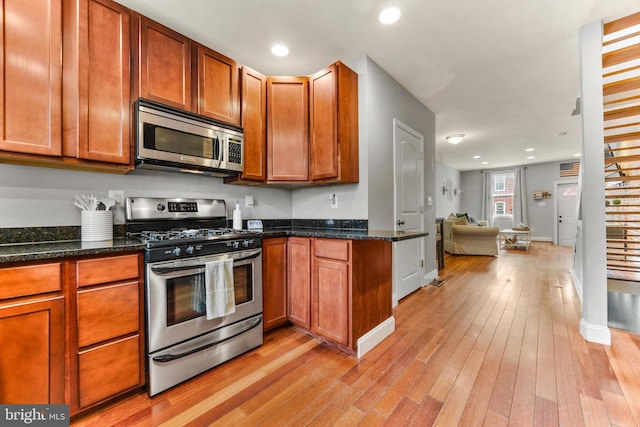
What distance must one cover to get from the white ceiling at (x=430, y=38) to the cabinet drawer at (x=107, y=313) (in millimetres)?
1987

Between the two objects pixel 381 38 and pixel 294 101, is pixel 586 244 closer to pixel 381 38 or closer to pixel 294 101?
pixel 381 38

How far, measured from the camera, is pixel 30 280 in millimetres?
1237

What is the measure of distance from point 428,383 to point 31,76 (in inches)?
116

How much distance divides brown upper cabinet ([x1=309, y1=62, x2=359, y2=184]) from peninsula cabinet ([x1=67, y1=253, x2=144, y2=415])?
5.27ft

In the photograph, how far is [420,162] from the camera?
11.9ft

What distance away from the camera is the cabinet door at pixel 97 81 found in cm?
156

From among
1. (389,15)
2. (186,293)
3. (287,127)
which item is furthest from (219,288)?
(389,15)

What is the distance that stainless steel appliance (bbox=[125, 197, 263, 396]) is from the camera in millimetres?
1577

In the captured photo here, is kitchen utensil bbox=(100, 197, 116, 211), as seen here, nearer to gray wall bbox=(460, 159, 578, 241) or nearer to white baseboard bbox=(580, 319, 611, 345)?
white baseboard bbox=(580, 319, 611, 345)

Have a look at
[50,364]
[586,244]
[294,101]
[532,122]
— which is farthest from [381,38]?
[532,122]

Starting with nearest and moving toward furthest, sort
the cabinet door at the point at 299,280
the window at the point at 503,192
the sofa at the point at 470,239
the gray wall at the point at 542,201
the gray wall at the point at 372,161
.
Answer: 1. the cabinet door at the point at 299,280
2. the gray wall at the point at 372,161
3. the sofa at the point at 470,239
4. the gray wall at the point at 542,201
5. the window at the point at 503,192

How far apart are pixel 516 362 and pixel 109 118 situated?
3270 millimetres

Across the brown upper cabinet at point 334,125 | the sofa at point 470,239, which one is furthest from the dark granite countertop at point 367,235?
the sofa at point 470,239

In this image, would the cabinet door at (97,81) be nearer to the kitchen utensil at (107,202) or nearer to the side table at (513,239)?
the kitchen utensil at (107,202)
